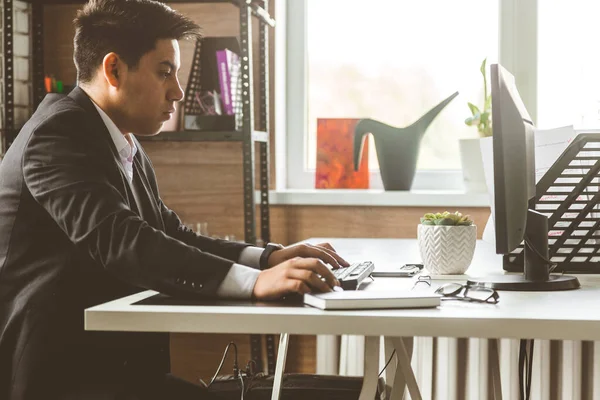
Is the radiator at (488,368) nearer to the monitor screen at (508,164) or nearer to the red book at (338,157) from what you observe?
the red book at (338,157)

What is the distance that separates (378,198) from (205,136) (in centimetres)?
60

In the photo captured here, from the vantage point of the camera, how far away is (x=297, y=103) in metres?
2.76

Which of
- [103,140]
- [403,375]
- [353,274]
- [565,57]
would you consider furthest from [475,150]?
[103,140]

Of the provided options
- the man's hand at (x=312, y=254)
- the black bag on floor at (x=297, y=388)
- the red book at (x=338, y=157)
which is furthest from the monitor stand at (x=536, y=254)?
the red book at (x=338, y=157)

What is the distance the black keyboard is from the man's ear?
23.2 inches

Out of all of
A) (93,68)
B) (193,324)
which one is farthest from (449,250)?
(93,68)

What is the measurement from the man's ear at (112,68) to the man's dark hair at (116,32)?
0.04 feet

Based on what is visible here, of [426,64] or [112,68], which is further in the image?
[426,64]

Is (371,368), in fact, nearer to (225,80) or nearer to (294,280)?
(294,280)

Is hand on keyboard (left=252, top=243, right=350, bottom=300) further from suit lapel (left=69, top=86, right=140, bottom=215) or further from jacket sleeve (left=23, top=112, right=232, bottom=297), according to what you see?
suit lapel (left=69, top=86, right=140, bottom=215)

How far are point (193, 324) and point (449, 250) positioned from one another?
0.61 metres

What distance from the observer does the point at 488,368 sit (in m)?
2.22

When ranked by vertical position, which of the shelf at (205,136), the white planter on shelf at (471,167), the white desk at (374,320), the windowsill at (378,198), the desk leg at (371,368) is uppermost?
the shelf at (205,136)

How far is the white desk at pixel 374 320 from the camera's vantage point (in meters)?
0.96
